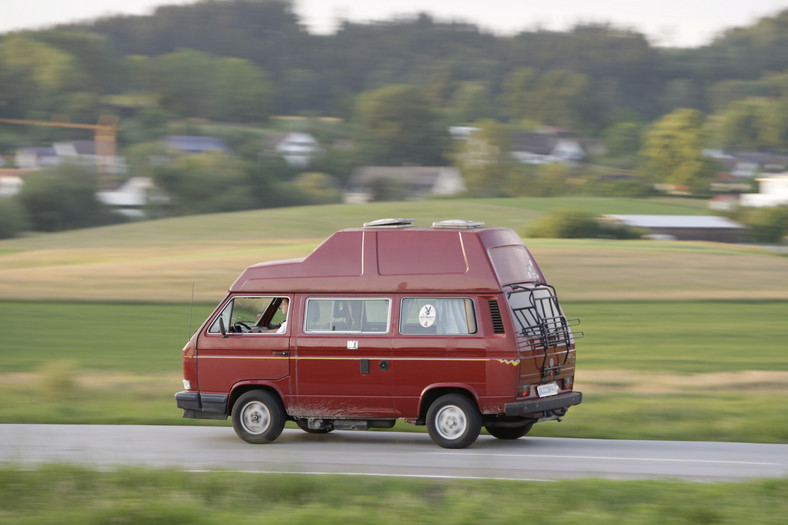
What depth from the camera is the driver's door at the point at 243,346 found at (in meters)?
12.1

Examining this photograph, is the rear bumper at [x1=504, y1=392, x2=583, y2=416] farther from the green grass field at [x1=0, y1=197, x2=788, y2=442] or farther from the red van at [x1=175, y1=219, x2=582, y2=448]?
the green grass field at [x1=0, y1=197, x2=788, y2=442]

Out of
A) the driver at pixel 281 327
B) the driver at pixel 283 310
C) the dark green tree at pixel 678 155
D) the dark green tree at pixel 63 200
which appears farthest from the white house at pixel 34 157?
the driver at pixel 283 310

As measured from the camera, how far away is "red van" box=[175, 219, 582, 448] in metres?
11.4

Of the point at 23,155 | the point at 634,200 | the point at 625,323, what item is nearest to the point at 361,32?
the point at 23,155

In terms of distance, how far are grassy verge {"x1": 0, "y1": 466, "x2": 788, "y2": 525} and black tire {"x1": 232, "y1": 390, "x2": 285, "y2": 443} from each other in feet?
10.4

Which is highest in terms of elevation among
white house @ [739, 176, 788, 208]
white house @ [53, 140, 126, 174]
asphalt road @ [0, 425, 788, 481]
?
white house @ [53, 140, 126, 174]

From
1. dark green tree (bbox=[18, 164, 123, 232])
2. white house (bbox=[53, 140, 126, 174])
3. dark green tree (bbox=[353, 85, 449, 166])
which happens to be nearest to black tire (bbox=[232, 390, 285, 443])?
dark green tree (bbox=[18, 164, 123, 232])

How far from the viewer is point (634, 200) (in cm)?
7781

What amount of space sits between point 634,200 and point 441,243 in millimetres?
68380

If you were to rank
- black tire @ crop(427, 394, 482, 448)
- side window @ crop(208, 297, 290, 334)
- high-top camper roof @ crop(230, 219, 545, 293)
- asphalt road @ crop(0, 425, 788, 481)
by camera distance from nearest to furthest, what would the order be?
1. asphalt road @ crop(0, 425, 788, 481)
2. black tire @ crop(427, 394, 482, 448)
3. high-top camper roof @ crop(230, 219, 545, 293)
4. side window @ crop(208, 297, 290, 334)

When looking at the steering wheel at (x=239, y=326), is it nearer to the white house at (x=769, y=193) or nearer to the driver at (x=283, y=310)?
the driver at (x=283, y=310)

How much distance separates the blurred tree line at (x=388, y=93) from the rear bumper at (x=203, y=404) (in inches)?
2493

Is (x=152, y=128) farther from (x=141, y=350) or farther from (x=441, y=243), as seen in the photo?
(x=441, y=243)

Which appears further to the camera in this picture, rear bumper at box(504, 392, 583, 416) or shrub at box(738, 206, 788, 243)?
shrub at box(738, 206, 788, 243)
